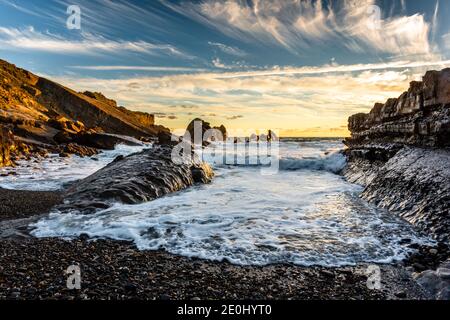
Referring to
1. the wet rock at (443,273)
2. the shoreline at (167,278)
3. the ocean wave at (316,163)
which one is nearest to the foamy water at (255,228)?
the shoreline at (167,278)

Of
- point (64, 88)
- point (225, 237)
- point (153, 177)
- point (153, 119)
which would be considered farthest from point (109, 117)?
point (225, 237)

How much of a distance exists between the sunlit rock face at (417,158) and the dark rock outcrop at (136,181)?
20.8 ft

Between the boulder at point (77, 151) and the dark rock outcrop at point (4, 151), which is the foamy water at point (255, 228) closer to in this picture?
the dark rock outcrop at point (4, 151)

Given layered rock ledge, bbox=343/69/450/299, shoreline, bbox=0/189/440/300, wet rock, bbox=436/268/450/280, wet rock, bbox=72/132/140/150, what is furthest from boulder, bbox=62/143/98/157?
wet rock, bbox=436/268/450/280

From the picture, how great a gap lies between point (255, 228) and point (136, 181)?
15.8 feet

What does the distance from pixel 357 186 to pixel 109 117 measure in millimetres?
54347

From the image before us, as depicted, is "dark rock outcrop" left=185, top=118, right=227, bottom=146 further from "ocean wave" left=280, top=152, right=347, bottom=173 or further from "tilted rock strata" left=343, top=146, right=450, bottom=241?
"tilted rock strata" left=343, top=146, right=450, bottom=241

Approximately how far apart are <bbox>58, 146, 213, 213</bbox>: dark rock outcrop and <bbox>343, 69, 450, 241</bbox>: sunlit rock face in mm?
6354

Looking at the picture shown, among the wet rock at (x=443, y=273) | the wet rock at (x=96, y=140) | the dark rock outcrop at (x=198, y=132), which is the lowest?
the wet rock at (x=443, y=273)

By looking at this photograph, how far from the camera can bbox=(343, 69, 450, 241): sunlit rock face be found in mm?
6426

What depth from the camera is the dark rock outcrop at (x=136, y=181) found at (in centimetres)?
838

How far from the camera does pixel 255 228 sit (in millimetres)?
6336

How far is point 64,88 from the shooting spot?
6150 cm
